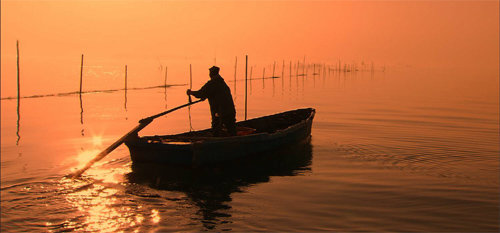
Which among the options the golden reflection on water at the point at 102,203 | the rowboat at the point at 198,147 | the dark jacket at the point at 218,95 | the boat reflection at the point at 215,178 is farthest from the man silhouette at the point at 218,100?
the golden reflection on water at the point at 102,203

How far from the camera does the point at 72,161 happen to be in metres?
11.6

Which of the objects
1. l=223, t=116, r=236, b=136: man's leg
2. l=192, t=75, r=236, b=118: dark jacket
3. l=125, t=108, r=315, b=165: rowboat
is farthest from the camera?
l=223, t=116, r=236, b=136: man's leg

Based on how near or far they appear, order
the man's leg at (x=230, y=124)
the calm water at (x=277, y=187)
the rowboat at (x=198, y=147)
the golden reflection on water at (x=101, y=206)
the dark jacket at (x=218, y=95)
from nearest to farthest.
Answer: the golden reflection on water at (x=101, y=206)
the calm water at (x=277, y=187)
the rowboat at (x=198, y=147)
the dark jacket at (x=218, y=95)
the man's leg at (x=230, y=124)

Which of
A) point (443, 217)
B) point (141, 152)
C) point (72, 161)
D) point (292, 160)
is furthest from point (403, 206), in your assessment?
point (72, 161)

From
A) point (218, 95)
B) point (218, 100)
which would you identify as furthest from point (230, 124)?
point (218, 95)

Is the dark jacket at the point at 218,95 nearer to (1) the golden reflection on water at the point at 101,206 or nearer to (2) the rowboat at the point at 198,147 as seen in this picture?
(2) the rowboat at the point at 198,147

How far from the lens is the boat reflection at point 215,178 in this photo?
7.93m

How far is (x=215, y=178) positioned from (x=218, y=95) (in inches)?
78.5

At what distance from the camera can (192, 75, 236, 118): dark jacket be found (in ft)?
34.8

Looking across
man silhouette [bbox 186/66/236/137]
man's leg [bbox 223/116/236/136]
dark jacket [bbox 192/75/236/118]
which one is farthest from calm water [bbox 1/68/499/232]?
dark jacket [bbox 192/75/236/118]

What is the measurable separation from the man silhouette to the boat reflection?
0.97 m

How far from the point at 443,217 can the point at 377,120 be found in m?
13.7

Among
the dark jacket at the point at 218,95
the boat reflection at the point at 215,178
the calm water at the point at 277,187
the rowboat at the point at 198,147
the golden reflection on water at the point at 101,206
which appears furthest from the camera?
the dark jacket at the point at 218,95

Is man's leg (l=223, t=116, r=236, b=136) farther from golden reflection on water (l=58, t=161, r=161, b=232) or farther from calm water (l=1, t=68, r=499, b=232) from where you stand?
golden reflection on water (l=58, t=161, r=161, b=232)
